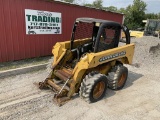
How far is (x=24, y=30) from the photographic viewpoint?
758cm

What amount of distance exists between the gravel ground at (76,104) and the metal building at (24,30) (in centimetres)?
174

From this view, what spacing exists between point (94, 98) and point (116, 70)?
4.01 ft

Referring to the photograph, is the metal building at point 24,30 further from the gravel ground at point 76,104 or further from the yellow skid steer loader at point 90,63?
the yellow skid steer loader at point 90,63

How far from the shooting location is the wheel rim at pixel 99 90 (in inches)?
189

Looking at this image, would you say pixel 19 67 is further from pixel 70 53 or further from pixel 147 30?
pixel 147 30

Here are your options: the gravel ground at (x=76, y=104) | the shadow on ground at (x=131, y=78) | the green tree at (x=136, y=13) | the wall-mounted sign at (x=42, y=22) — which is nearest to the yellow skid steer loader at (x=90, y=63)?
the gravel ground at (x=76, y=104)

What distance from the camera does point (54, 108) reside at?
4.37 m

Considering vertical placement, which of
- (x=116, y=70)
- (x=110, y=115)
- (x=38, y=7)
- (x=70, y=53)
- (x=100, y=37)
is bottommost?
(x=110, y=115)

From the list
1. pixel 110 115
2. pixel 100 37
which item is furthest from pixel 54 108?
pixel 100 37

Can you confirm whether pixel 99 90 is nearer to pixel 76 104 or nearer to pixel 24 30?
pixel 76 104

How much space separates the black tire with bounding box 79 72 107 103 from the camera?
450 cm

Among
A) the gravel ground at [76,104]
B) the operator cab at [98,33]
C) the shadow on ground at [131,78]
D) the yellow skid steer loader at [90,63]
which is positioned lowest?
the gravel ground at [76,104]

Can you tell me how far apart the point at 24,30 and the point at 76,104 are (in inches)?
178

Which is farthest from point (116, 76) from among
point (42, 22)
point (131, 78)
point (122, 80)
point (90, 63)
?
point (42, 22)
